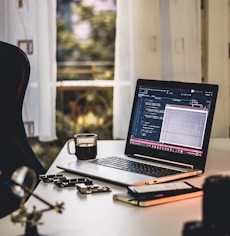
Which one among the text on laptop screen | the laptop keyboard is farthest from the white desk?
the text on laptop screen

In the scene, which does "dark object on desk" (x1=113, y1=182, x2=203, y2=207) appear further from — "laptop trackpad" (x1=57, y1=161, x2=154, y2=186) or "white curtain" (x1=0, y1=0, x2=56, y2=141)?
"white curtain" (x1=0, y1=0, x2=56, y2=141)

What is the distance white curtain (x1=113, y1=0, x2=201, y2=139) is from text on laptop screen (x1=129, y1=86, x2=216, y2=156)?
862 millimetres

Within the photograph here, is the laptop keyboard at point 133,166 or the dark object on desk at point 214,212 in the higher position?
the dark object on desk at point 214,212

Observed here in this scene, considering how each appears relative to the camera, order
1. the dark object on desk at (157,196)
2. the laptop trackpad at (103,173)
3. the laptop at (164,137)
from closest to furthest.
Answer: the dark object on desk at (157,196) → the laptop trackpad at (103,173) → the laptop at (164,137)

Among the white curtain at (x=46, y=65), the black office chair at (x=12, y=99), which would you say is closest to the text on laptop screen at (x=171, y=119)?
the black office chair at (x=12, y=99)

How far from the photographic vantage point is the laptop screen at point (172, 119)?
71.6 inches

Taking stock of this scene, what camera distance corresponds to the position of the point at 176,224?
1.31 metres

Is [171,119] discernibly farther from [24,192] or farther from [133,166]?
[24,192]

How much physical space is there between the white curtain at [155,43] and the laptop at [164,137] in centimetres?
85

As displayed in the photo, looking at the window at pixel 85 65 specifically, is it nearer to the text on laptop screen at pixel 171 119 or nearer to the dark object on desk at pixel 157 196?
the text on laptop screen at pixel 171 119

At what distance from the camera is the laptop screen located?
1.82 metres

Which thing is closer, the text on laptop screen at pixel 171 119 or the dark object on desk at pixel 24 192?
the dark object on desk at pixel 24 192

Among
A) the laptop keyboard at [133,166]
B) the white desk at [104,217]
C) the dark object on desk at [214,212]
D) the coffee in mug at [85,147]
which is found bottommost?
the white desk at [104,217]

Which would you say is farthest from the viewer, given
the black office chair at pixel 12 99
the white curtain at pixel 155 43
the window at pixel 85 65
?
the window at pixel 85 65
